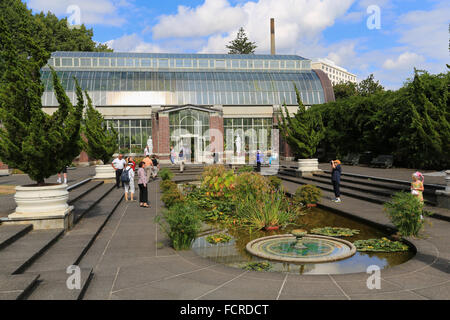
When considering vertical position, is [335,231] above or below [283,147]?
below

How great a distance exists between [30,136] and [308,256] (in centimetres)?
670

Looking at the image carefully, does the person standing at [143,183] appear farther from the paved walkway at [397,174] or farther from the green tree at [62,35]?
the green tree at [62,35]

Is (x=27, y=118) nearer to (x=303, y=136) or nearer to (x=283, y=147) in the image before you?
(x=303, y=136)

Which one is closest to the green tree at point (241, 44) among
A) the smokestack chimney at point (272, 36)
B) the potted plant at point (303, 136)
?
the smokestack chimney at point (272, 36)

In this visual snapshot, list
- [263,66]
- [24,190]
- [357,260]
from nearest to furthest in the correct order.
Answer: [357,260], [24,190], [263,66]

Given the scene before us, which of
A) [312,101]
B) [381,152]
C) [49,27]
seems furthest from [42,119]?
[49,27]

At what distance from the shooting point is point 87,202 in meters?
13.1

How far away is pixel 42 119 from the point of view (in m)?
8.68

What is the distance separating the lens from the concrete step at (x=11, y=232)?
6777 millimetres

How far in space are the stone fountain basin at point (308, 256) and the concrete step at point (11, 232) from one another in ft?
15.6

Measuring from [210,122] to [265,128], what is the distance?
727 centimetres

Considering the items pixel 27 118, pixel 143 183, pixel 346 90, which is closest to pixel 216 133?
pixel 346 90

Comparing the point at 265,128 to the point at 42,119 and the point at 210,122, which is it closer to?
the point at 210,122

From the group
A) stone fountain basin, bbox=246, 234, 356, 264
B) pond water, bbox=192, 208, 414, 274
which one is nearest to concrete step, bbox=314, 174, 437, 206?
pond water, bbox=192, 208, 414, 274
